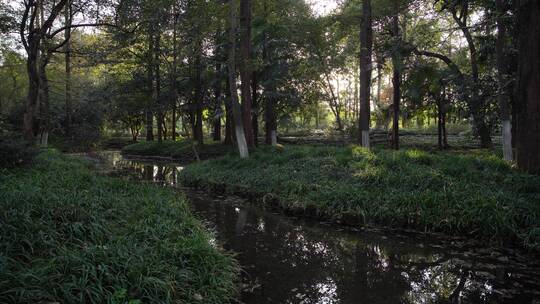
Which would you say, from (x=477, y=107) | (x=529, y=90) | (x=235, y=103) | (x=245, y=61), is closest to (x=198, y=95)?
(x=235, y=103)

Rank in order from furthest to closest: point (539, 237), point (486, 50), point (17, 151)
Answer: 1. point (486, 50)
2. point (17, 151)
3. point (539, 237)

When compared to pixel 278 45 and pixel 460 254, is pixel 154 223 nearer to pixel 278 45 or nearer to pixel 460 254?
pixel 460 254

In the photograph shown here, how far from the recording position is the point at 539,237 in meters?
5.76

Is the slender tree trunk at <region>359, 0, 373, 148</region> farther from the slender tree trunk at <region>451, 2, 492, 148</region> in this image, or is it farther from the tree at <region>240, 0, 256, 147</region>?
the tree at <region>240, 0, 256, 147</region>

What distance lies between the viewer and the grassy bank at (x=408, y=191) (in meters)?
6.52

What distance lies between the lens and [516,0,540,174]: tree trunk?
808cm

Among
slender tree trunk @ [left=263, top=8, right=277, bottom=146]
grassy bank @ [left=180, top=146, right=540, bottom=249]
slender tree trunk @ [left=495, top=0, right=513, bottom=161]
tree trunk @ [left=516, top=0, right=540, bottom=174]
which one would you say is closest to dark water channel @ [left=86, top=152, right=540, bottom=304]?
grassy bank @ [left=180, top=146, right=540, bottom=249]

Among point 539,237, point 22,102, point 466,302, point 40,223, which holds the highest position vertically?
point 22,102

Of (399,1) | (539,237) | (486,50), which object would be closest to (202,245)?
(539,237)

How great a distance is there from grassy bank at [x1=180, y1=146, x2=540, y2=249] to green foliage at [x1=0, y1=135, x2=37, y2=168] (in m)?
5.31

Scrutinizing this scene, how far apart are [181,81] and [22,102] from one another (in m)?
13.2

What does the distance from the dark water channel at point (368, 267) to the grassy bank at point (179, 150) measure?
40.7ft

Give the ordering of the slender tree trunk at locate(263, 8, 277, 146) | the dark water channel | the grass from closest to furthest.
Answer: the grass → the dark water channel → the slender tree trunk at locate(263, 8, 277, 146)

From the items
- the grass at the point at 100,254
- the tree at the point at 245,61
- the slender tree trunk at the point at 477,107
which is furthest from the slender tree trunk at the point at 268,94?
the grass at the point at 100,254
